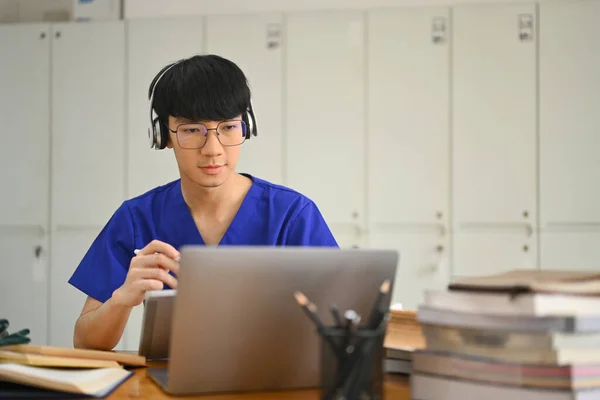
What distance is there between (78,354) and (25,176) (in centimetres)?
276

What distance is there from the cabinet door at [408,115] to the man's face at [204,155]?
1903mm

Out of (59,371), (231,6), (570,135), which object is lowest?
(59,371)

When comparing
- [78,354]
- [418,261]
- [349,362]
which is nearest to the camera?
[349,362]

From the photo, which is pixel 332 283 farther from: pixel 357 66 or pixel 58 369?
pixel 357 66

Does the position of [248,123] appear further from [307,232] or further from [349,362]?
[349,362]

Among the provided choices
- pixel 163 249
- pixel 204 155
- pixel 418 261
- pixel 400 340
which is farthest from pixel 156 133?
pixel 418 261

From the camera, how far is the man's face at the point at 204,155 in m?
1.50

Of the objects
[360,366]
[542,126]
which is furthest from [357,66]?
[360,366]

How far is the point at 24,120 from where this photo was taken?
12.1 feet

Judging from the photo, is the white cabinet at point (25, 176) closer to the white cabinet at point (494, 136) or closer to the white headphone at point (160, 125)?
the white cabinet at point (494, 136)

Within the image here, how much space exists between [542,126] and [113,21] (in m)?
2.09

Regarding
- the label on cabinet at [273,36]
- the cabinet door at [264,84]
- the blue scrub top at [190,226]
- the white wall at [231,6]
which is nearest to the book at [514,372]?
the blue scrub top at [190,226]

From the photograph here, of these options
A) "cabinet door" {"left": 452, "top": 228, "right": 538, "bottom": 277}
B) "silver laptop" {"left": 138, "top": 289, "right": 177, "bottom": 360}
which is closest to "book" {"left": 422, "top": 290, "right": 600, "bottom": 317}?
"silver laptop" {"left": 138, "top": 289, "right": 177, "bottom": 360}

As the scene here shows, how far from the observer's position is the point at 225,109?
1.49 meters
